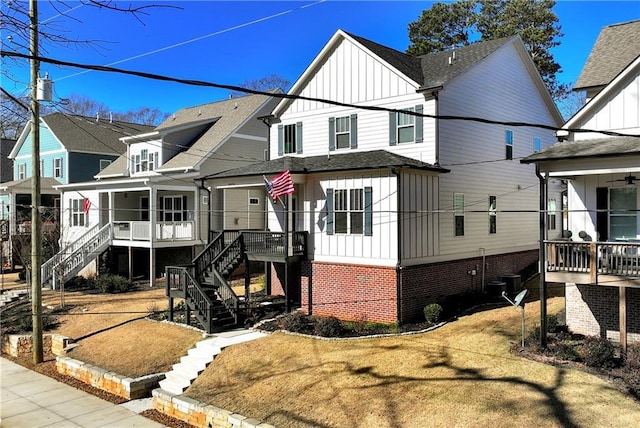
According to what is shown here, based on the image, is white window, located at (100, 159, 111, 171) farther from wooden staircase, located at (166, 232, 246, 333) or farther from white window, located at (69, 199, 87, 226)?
wooden staircase, located at (166, 232, 246, 333)

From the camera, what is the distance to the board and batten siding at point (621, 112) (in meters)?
13.4

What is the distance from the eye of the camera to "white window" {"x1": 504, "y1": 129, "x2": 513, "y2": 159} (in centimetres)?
2169

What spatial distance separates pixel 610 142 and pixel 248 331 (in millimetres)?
12026

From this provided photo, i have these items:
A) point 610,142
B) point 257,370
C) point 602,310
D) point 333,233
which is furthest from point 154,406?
point 610,142

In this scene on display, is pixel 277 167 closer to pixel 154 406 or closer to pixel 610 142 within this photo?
pixel 154 406

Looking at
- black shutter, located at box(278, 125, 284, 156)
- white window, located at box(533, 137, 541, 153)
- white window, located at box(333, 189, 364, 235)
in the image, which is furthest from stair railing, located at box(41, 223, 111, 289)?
white window, located at box(533, 137, 541, 153)

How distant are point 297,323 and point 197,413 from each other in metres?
4.90

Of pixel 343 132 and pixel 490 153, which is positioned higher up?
pixel 343 132

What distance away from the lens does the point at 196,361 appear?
1456 centimetres

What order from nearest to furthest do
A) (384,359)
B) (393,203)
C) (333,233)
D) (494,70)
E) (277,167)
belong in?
(384,359) < (393,203) < (333,233) < (277,167) < (494,70)

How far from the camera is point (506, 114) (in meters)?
21.6

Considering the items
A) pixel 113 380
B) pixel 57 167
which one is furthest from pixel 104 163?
pixel 113 380

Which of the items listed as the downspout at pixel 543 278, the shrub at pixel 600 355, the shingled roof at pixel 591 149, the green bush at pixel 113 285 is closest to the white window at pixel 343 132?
the shingled roof at pixel 591 149

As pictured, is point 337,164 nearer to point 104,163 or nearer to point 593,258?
point 593,258
